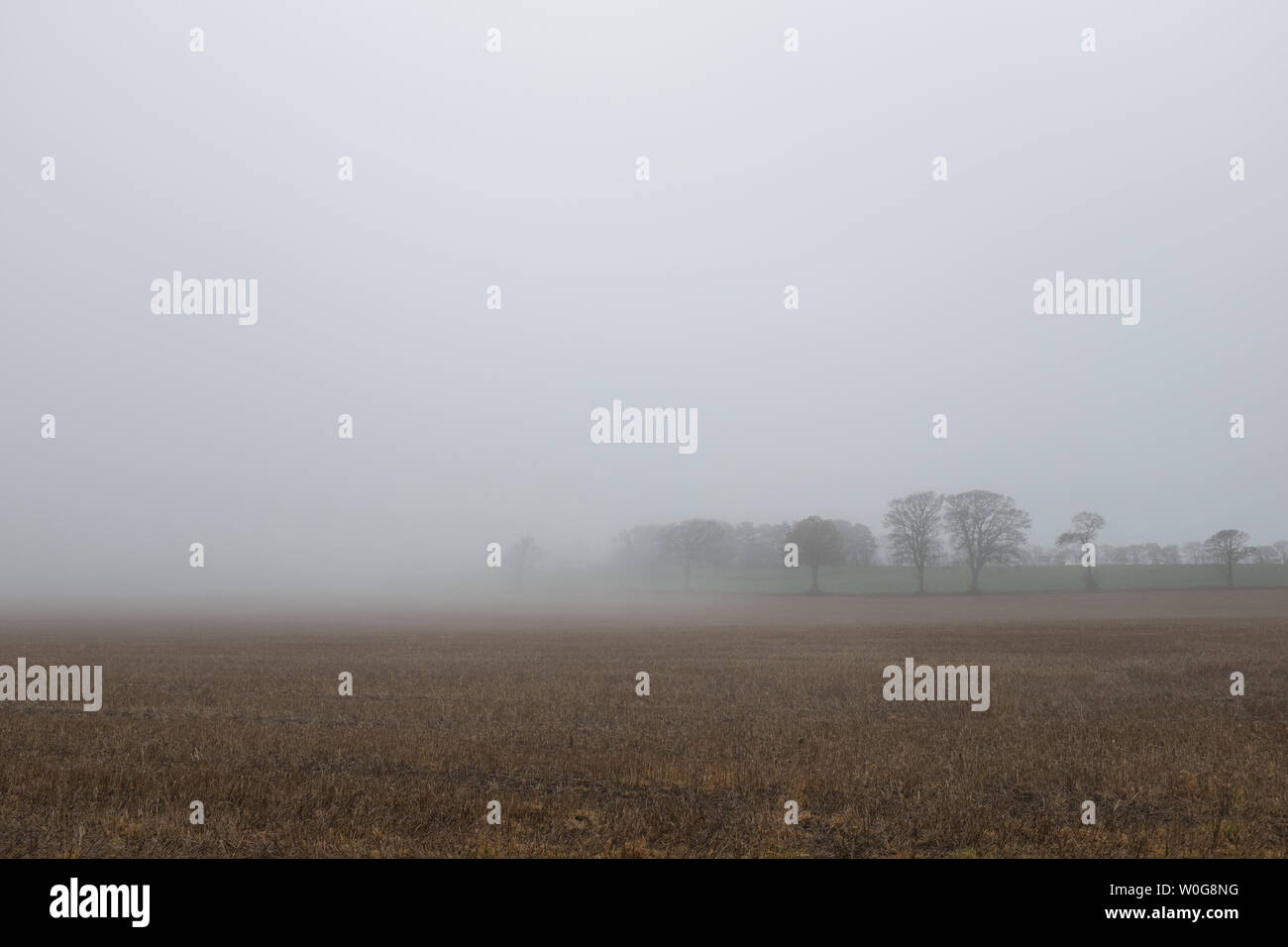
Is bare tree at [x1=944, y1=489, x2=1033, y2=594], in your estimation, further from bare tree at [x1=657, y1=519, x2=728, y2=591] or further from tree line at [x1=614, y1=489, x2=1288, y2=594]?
bare tree at [x1=657, y1=519, x2=728, y2=591]

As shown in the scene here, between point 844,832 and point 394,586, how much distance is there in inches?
6108

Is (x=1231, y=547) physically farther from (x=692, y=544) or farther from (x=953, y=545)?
(x=692, y=544)

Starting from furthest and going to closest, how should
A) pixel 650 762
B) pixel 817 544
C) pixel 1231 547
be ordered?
pixel 817 544, pixel 1231 547, pixel 650 762

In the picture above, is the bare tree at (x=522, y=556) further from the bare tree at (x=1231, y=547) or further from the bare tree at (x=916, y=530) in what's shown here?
the bare tree at (x=1231, y=547)

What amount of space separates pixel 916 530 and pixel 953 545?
500 cm

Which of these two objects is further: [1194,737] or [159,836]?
[1194,737]

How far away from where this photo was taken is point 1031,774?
11.9 metres

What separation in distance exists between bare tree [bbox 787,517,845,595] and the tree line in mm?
135

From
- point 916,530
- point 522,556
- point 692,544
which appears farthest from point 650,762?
point 522,556

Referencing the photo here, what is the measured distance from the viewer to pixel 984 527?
99.8m

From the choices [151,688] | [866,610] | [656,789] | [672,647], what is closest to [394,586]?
[866,610]

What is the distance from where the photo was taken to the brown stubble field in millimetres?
9070

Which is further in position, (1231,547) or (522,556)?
(522,556)
